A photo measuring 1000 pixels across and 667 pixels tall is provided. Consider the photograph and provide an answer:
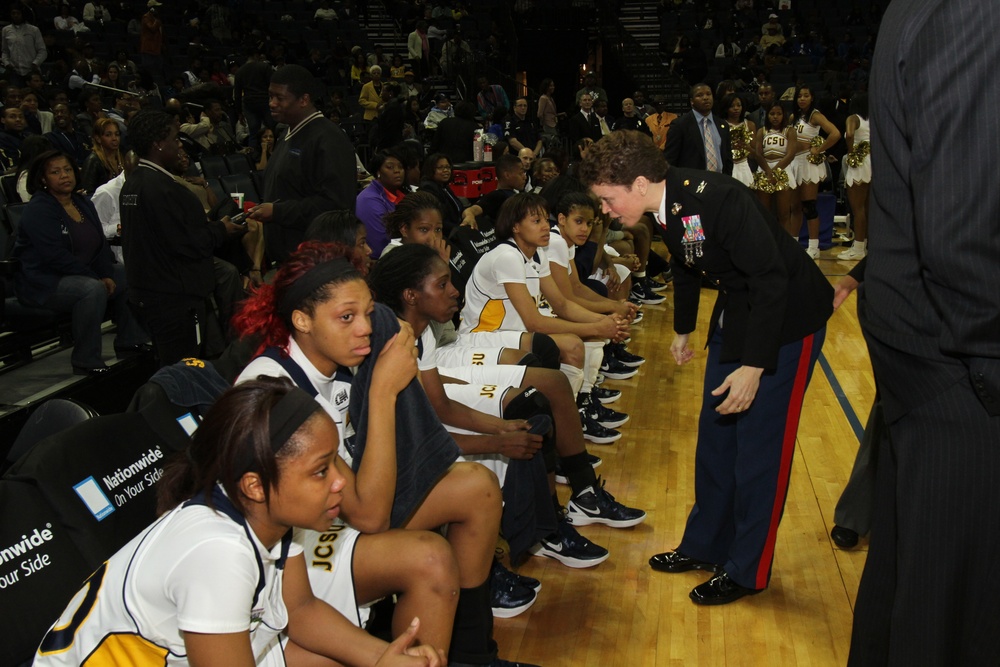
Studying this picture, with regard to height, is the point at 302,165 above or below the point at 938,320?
below

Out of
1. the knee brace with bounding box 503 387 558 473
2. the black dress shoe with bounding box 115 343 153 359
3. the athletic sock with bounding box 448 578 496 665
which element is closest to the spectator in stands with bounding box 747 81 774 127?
the black dress shoe with bounding box 115 343 153 359

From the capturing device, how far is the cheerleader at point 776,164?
8445mm

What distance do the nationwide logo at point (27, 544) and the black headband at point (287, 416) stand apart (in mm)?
662

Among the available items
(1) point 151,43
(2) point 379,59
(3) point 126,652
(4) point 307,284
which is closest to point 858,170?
(4) point 307,284

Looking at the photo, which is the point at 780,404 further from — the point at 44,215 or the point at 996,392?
the point at 44,215

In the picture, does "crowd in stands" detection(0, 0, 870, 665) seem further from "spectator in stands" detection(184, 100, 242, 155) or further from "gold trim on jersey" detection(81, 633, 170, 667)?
"gold trim on jersey" detection(81, 633, 170, 667)

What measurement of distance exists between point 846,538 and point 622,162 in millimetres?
1630

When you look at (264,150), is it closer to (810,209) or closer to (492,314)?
(492,314)

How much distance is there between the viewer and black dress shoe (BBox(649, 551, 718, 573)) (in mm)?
3189

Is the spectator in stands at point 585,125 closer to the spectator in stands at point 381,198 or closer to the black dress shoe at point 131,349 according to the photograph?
the spectator in stands at point 381,198

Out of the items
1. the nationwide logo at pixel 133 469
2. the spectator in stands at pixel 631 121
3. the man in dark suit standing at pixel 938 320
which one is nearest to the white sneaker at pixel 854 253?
the spectator in stands at pixel 631 121

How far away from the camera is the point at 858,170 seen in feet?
27.8

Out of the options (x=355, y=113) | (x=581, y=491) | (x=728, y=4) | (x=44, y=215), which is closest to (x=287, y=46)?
(x=355, y=113)

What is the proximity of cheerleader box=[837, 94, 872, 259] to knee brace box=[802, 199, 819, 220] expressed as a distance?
380 millimetres
